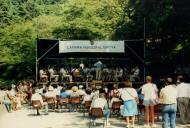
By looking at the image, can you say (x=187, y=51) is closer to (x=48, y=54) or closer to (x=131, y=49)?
(x=131, y=49)

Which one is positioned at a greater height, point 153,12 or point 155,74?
point 153,12

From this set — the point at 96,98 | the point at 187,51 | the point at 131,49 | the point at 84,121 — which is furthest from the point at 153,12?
the point at 96,98

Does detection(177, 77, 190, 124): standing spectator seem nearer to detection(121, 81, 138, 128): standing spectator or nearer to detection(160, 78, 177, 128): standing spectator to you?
detection(121, 81, 138, 128): standing spectator

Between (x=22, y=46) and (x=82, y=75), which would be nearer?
(x=82, y=75)

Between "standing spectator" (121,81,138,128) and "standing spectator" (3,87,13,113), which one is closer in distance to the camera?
"standing spectator" (121,81,138,128)

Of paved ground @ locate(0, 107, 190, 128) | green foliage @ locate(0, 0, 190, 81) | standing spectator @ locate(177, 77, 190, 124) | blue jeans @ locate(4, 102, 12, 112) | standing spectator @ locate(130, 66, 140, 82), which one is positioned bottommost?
paved ground @ locate(0, 107, 190, 128)

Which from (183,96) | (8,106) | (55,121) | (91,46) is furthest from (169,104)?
(91,46)

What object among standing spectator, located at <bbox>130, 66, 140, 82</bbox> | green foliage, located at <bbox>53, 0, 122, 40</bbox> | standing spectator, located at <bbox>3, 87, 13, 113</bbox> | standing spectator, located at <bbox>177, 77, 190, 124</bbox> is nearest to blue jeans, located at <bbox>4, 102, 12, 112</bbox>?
standing spectator, located at <bbox>3, 87, 13, 113</bbox>

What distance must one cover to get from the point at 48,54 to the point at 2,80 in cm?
2123

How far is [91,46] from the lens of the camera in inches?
1119

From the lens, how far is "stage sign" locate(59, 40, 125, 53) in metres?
28.1

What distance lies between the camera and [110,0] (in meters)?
52.3

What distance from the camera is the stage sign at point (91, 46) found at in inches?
1108

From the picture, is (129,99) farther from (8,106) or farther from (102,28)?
(102,28)
